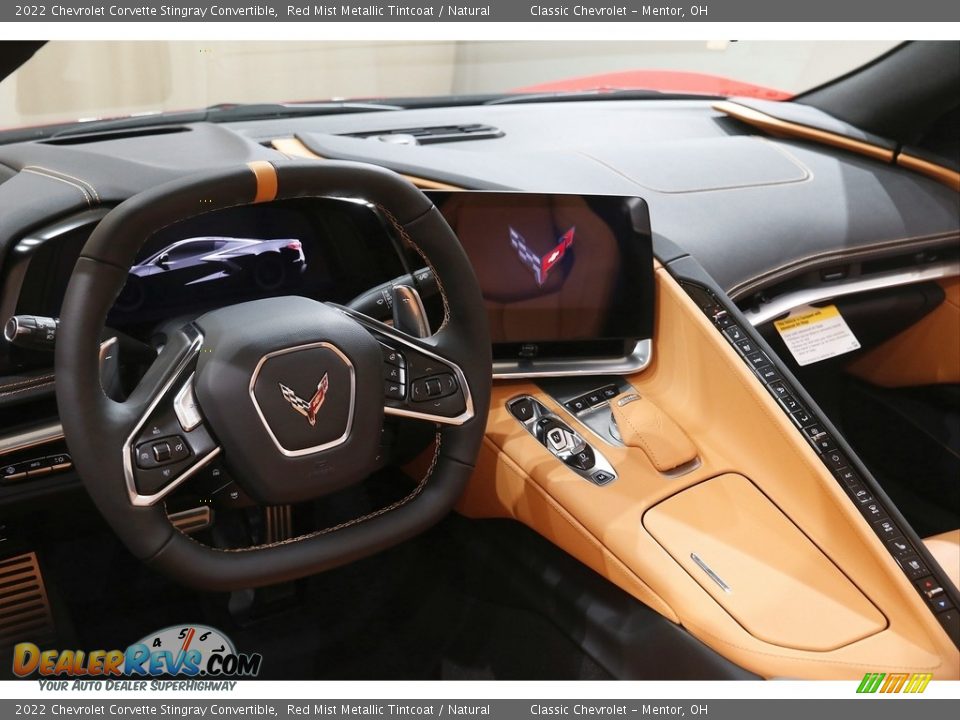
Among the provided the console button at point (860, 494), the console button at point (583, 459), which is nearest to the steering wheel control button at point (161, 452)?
the console button at point (583, 459)

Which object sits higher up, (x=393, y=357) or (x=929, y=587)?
(x=393, y=357)

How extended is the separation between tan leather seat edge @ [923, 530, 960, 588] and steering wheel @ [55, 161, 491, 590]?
2.64 ft

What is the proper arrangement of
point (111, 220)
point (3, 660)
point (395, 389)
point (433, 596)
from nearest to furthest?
point (111, 220), point (395, 389), point (3, 660), point (433, 596)

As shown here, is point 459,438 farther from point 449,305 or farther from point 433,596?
point 433,596

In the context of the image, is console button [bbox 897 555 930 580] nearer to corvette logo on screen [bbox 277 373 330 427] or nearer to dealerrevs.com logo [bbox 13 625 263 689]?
corvette logo on screen [bbox 277 373 330 427]

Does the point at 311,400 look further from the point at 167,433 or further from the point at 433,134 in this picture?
the point at 433,134

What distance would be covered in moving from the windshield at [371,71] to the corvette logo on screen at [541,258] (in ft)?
2.51

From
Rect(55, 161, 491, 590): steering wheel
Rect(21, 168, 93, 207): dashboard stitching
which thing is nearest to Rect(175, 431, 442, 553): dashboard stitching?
Rect(55, 161, 491, 590): steering wheel

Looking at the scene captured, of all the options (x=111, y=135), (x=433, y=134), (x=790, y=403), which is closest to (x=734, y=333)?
(x=790, y=403)

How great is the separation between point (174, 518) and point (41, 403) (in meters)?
0.21

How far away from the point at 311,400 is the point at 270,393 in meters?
0.04

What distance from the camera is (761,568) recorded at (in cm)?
112
